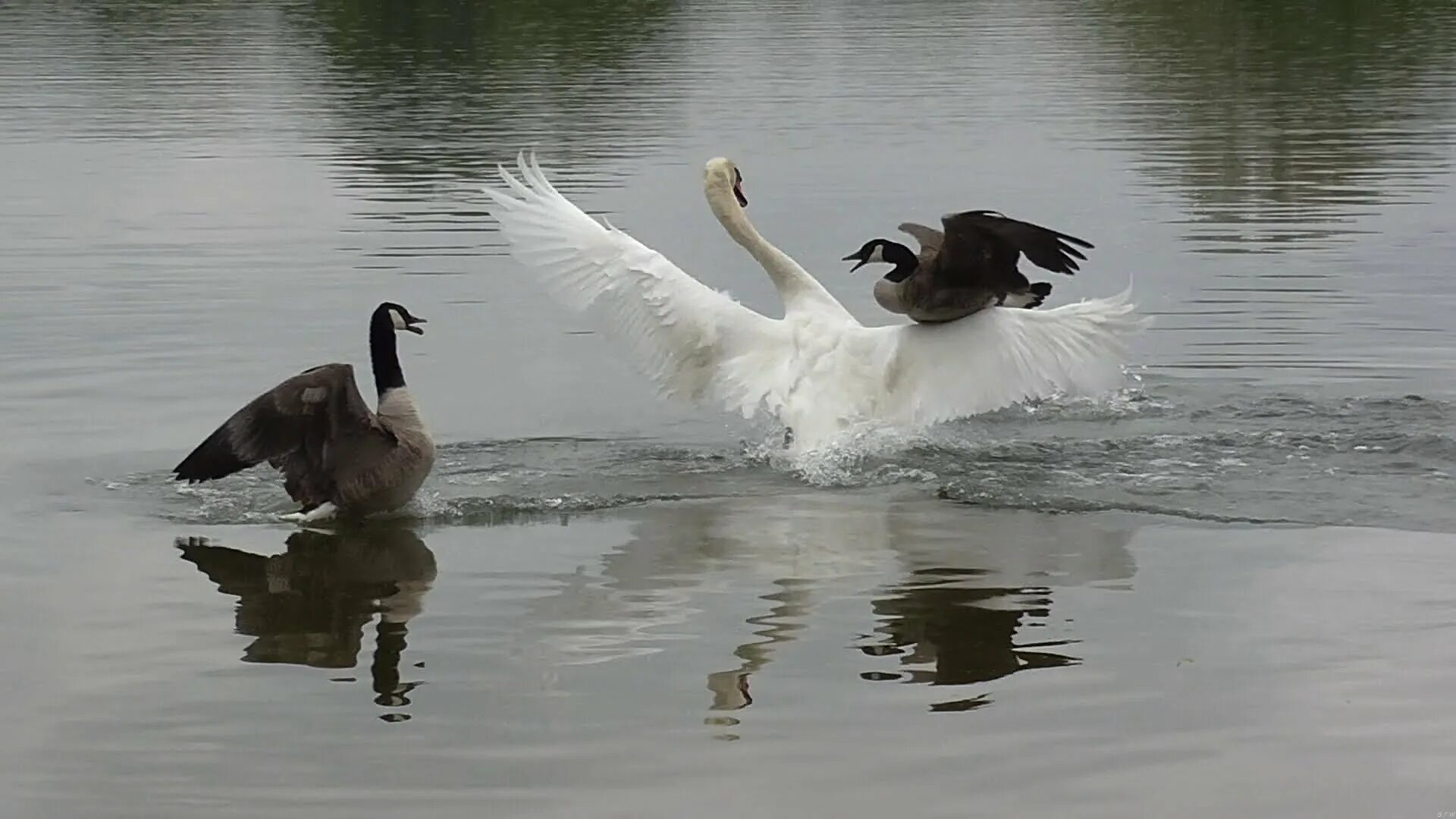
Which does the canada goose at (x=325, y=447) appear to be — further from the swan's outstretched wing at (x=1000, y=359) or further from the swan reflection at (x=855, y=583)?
the swan's outstretched wing at (x=1000, y=359)

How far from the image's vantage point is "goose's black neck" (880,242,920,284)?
10508mm

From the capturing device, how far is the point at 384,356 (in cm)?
958

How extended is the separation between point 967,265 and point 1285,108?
54.0ft

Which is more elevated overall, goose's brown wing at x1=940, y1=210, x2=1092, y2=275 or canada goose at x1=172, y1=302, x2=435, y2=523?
goose's brown wing at x1=940, y1=210, x2=1092, y2=275

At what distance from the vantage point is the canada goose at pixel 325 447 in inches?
353

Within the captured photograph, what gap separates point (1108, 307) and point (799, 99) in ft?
56.8

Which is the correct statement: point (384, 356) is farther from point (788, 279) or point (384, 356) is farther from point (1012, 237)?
point (1012, 237)

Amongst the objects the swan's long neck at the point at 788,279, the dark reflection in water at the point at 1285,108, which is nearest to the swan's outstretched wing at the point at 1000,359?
the swan's long neck at the point at 788,279

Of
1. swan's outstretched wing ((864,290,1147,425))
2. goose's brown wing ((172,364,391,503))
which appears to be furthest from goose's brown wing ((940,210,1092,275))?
goose's brown wing ((172,364,391,503))

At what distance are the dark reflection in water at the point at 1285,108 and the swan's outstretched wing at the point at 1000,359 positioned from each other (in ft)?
19.1

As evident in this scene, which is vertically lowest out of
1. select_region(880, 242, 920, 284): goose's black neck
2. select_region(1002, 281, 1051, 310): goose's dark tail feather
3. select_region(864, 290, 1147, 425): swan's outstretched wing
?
select_region(864, 290, 1147, 425): swan's outstretched wing

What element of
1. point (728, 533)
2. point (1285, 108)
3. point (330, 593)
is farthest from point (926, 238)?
point (1285, 108)

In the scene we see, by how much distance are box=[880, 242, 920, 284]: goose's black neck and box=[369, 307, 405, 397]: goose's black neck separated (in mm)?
2238

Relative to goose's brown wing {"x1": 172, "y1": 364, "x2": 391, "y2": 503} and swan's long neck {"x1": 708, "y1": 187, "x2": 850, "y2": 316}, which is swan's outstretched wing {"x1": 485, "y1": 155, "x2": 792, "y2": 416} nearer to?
swan's long neck {"x1": 708, "y1": 187, "x2": 850, "y2": 316}
